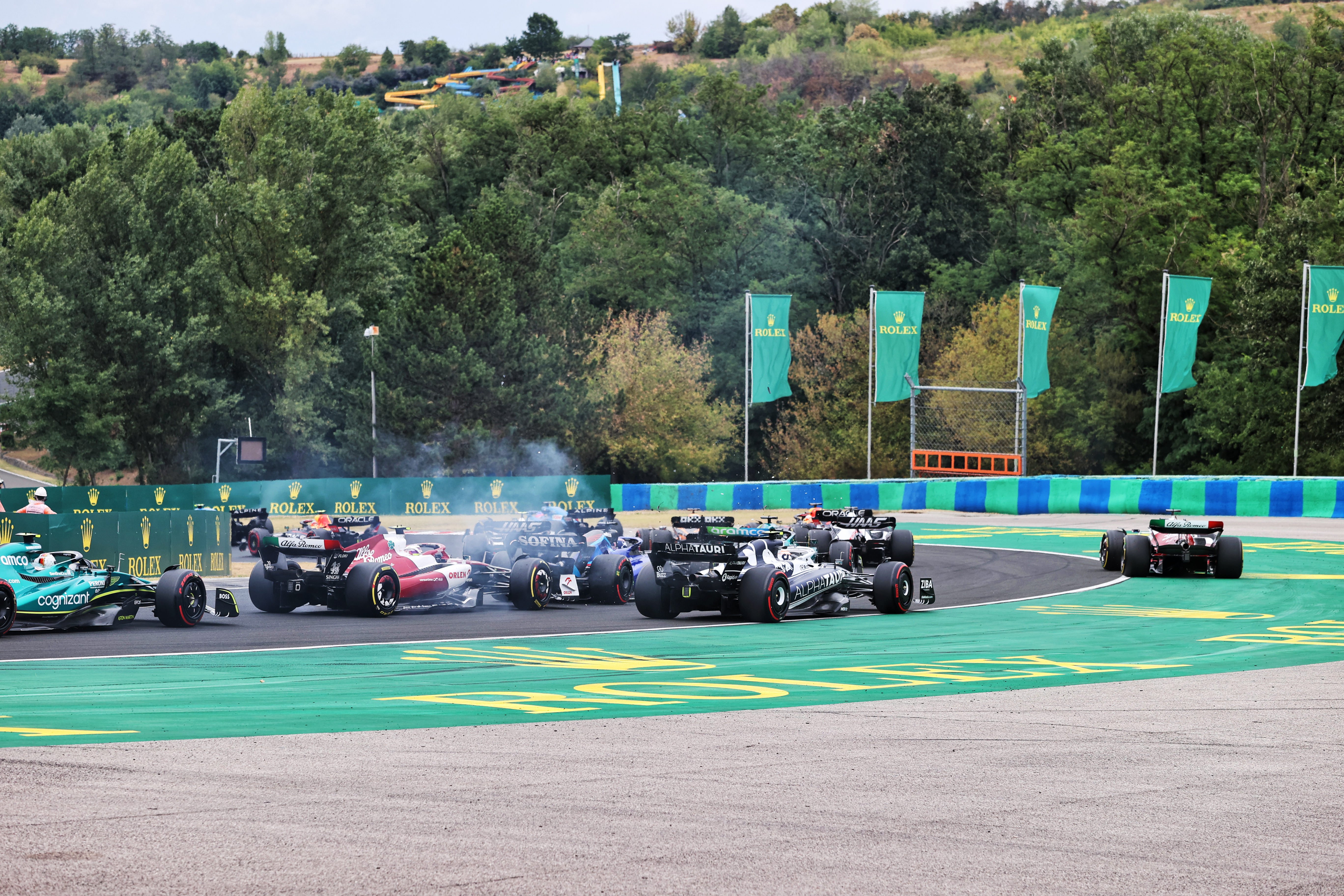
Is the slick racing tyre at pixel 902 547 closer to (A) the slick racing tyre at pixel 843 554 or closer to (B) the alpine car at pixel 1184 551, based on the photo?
(A) the slick racing tyre at pixel 843 554

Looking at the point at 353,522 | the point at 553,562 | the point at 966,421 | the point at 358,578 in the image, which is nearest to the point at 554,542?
the point at 553,562

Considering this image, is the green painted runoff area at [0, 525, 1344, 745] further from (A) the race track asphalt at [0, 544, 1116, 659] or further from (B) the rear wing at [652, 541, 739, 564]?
(B) the rear wing at [652, 541, 739, 564]

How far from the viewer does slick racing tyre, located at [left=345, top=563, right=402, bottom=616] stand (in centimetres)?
2077

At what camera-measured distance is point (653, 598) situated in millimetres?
20781

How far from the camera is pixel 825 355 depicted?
3280 inches

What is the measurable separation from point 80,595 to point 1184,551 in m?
19.1

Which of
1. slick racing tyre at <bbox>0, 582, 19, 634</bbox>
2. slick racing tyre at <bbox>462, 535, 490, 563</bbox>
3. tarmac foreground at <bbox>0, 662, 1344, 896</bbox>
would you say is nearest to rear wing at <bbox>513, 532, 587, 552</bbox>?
slick racing tyre at <bbox>462, 535, 490, 563</bbox>

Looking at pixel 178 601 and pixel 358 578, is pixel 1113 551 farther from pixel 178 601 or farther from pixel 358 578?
pixel 178 601

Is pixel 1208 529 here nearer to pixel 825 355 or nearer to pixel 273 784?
pixel 273 784

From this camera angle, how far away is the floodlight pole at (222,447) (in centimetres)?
5250

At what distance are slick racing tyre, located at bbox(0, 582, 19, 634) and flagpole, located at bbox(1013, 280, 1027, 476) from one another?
34275 mm

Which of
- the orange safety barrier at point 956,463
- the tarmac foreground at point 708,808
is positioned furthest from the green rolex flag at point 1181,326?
the tarmac foreground at point 708,808

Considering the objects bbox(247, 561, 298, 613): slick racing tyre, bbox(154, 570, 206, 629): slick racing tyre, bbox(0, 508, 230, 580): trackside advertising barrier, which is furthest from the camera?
bbox(0, 508, 230, 580): trackside advertising barrier

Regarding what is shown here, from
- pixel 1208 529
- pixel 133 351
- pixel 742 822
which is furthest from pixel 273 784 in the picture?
pixel 133 351
